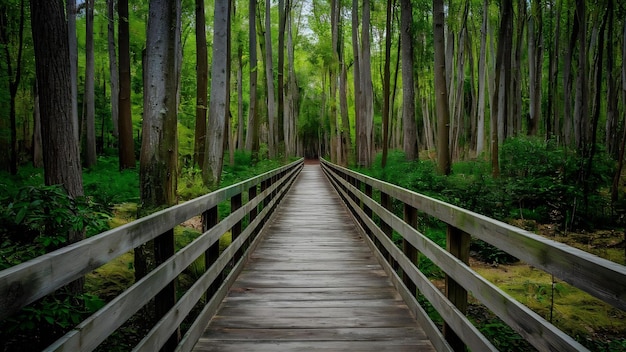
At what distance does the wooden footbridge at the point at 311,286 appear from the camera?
5.25ft

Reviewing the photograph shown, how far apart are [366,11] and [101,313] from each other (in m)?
20.3

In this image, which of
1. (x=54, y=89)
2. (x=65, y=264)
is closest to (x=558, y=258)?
(x=65, y=264)

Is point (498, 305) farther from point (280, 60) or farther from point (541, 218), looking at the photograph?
point (280, 60)

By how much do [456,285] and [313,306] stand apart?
1765 millimetres

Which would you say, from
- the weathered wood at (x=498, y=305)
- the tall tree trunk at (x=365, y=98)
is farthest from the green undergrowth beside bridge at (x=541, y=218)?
the tall tree trunk at (x=365, y=98)

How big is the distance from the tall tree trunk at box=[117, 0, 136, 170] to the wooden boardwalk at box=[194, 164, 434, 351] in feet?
37.9

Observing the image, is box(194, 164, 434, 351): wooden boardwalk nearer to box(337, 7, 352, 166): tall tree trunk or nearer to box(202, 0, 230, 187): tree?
box(202, 0, 230, 187): tree

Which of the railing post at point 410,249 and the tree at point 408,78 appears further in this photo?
the tree at point 408,78

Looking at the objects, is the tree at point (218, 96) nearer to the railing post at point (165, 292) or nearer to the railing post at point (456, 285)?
the railing post at point (165, 292)

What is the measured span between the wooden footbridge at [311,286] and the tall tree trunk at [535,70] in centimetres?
1728

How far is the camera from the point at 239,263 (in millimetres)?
5164

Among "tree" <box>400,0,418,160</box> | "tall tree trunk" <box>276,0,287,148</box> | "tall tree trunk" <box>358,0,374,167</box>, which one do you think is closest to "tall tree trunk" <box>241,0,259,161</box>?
"tall tree trunk" <box>276,0,287,148</box>

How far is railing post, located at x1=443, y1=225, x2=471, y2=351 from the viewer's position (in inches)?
109

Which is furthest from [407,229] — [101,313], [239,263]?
[101,313]
